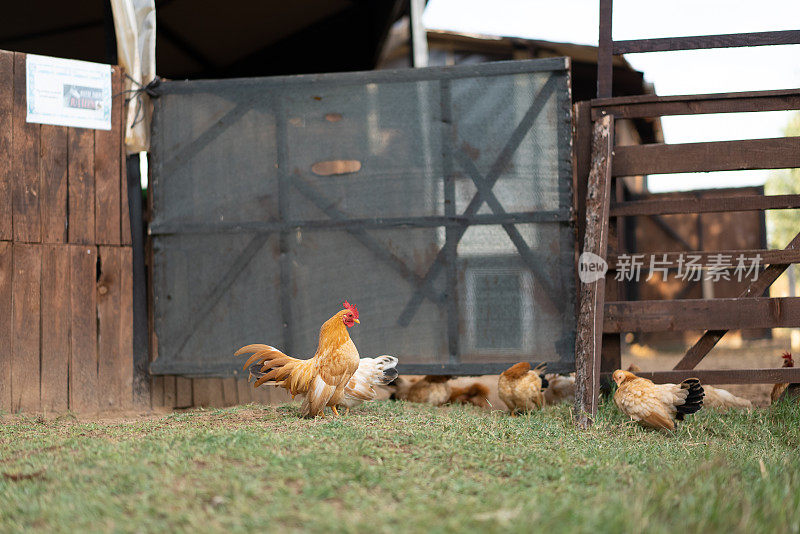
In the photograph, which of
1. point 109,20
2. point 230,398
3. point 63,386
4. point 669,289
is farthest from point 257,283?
point 669,289

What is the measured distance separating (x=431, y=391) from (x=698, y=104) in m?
3.29

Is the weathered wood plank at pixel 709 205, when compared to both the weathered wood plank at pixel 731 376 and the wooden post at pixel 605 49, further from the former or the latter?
the weathered wood plank at pixel 731 376

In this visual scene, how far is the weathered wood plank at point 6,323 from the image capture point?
5.25m

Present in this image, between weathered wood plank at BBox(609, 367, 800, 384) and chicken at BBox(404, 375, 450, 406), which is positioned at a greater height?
weathered wood plank at BBox(609, 367, 800, 384)

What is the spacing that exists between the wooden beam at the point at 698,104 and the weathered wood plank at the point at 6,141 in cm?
476

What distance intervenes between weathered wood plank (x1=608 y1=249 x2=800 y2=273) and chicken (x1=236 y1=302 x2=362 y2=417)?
2.31 meters

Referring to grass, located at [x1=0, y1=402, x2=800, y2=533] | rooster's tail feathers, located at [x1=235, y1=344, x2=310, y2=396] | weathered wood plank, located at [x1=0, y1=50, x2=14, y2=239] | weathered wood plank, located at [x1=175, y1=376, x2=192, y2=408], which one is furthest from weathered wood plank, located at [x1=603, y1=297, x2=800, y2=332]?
weathered wood plank, located at [x1=0, y1=50, x2=14, y2=239]

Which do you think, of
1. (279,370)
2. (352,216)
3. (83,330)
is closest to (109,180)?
(83,330)

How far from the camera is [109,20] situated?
6273 millimetres

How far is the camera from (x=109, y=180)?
578 cm

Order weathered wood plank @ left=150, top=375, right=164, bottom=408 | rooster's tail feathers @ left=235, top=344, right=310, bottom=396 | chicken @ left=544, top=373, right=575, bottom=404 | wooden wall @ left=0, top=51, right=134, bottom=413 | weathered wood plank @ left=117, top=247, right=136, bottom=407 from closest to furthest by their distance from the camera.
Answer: rooster's tail feathers @ left=235, top=344, right=310, bottom=396 → wooden wall @ left=0, top=51, right=134, bottom=413 → weathered wood plank @ left=117, top=247, right=136, bottom=407 → weathered wood plank @ left=150, top=375, right=164, bottom=408 → chicken @ left=544, top=373, right=575, bottom=404

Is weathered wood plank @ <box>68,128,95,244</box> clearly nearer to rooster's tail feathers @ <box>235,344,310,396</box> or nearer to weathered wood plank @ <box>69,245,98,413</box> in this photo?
weathered wood plank @ <box>69,245,98,413</box>

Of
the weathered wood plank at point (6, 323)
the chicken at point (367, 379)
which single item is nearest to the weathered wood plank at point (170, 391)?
the weathered wood plank at point (6, 323)

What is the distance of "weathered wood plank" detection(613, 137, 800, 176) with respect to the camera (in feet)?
17.9
